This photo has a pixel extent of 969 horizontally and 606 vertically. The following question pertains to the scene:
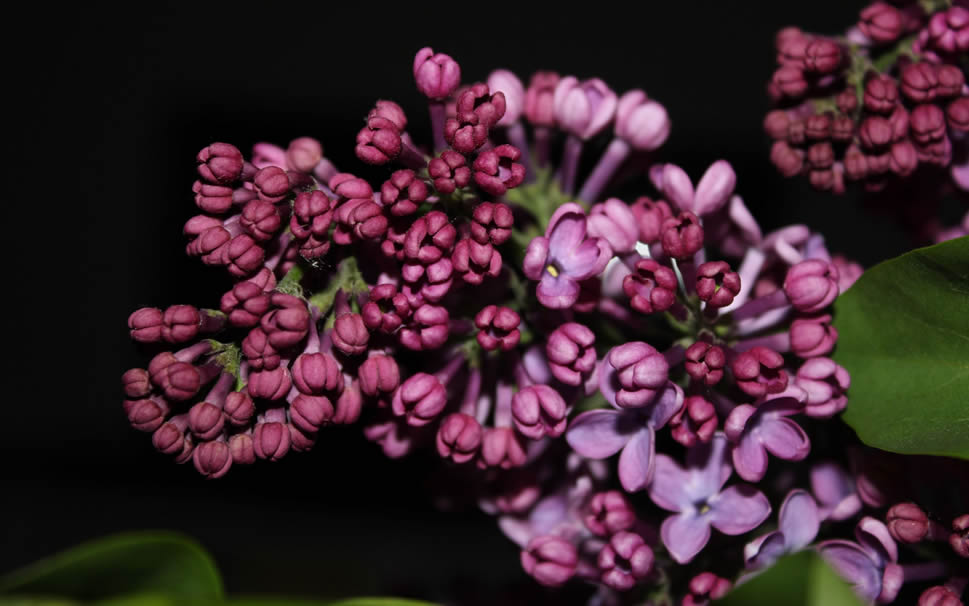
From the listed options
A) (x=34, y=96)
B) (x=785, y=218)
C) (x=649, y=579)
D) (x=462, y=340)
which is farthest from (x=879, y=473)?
(x=34, y=96)

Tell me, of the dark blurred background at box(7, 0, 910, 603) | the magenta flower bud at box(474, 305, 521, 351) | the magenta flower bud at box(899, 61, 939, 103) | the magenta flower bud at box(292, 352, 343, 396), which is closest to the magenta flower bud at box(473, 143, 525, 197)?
the magenta flower bud at box(474, 305, 521, 351)

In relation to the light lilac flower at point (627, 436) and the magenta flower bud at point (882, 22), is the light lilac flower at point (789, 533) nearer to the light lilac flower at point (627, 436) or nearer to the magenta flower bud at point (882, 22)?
the light lilac flower at point (627, 436)

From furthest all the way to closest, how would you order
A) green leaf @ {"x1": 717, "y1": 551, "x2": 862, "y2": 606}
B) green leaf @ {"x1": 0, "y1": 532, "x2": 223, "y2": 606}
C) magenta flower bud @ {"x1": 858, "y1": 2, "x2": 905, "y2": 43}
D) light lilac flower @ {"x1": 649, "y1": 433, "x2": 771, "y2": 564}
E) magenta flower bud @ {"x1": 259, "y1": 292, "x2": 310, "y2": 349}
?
magenta flower bud @ {"x1": 858, "y1": 2, "x2": 905, "y2": 43} → light lilac flower @ {"x1": 649, "y1": 433, "x2": 771, "y2": 564} → magenta flower bud @ {"x1": 259, "y1": 292, "x2": 310, "y2": 349} → green leaf @ {"x1": 0, "y1": 532, "x2": 223, "y2": 606} → green leaf @ {"x1": 717, "y1": 551, "x2": 862, "y2": 606}

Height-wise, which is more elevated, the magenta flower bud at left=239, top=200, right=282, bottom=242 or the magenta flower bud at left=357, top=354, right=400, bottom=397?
the magenta flower bud at left=239, top=200, right=282, bottom=242

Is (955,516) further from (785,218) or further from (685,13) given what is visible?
(685,13)

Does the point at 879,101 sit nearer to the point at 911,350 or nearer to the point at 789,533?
the point at 911,350

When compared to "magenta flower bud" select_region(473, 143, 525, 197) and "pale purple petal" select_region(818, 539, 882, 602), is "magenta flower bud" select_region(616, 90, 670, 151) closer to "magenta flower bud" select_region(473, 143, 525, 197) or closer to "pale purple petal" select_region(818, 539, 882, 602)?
"magenta flower bud" select_region(473, 143, 525, 197)

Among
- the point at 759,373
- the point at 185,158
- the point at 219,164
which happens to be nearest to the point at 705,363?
the point at 759,373
